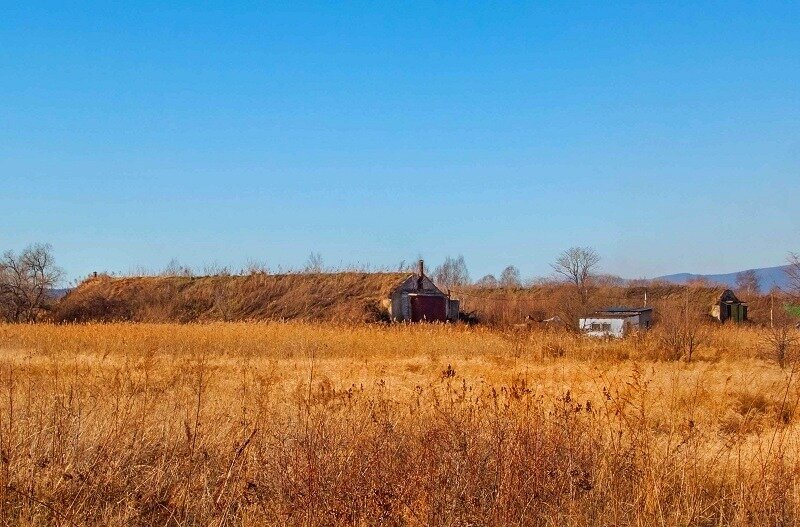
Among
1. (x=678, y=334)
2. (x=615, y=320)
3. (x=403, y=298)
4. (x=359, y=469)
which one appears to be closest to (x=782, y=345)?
(x=678, y=334)

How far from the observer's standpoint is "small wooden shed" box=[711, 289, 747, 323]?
5598cm

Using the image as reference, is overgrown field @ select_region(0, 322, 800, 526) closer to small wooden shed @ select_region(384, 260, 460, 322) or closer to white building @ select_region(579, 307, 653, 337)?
white building @ select_region(579, 307, 653, 337)

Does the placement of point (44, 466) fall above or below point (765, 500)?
above

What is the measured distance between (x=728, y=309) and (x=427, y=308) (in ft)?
94.5

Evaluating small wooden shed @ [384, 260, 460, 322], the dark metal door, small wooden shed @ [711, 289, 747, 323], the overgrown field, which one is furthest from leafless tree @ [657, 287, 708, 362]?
small wooden shed @ [711, 289, 747, 323]

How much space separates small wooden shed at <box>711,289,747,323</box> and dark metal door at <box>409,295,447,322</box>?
994 inches

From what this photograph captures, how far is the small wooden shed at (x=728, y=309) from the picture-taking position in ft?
184

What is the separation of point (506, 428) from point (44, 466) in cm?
383

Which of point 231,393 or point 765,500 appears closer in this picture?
point 765,500

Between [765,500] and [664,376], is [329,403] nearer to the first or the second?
[765,500]

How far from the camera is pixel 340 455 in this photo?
5996 mm

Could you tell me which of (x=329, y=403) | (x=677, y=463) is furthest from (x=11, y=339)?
(x=677, y=463)

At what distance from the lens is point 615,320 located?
35.1 m

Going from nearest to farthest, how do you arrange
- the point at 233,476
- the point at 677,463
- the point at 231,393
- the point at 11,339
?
the point at 233,476, the point at 677,463, the point at 231,393, the point at 11,339
